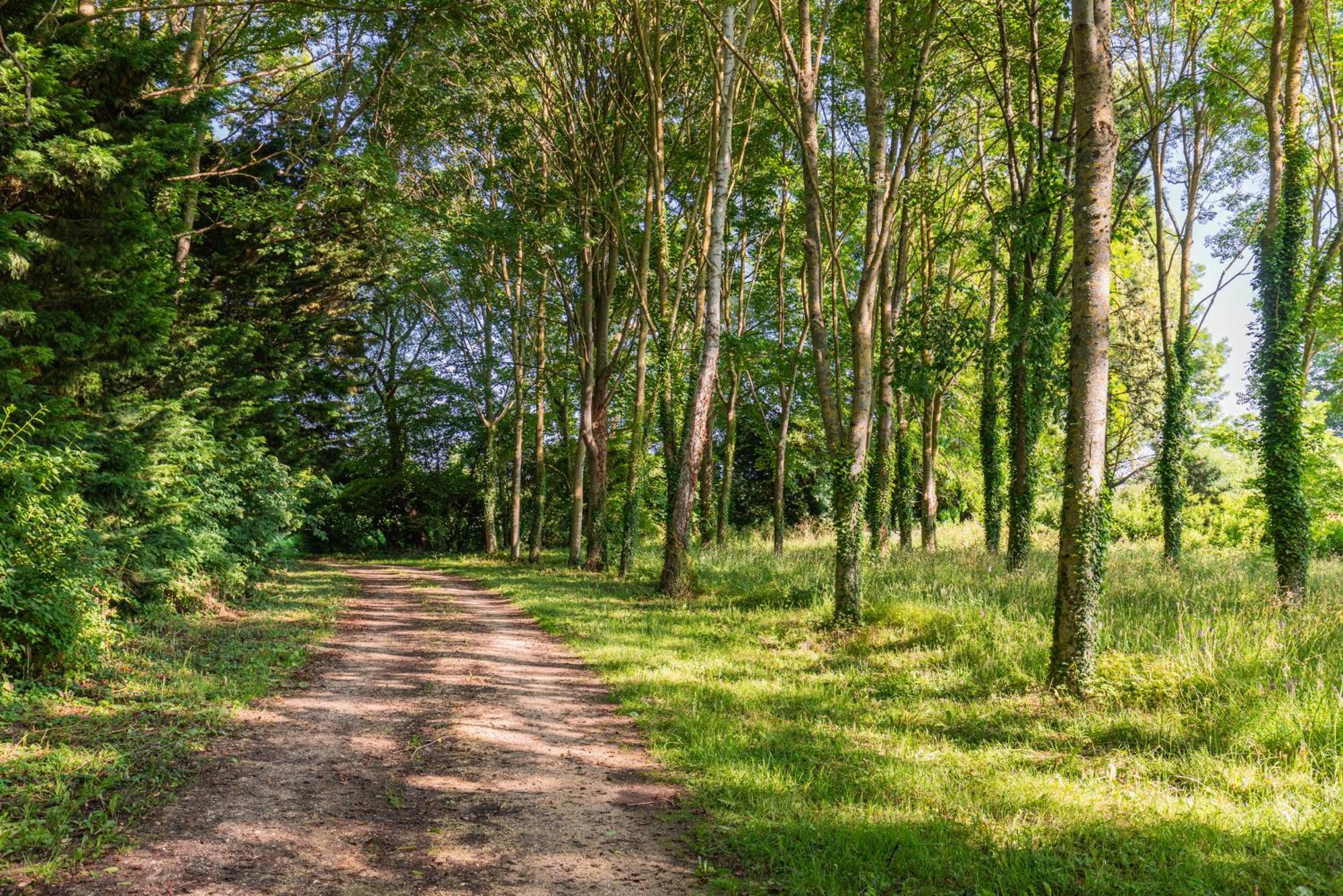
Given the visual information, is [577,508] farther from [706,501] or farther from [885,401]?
[885,401]

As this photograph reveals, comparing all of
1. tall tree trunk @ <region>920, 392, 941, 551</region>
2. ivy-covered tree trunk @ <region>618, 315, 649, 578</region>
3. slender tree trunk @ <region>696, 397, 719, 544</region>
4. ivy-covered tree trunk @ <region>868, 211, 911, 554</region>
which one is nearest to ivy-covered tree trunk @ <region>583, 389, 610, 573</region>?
ivy-covered tree trunk @ <region>618, 315, 649, 578</region>

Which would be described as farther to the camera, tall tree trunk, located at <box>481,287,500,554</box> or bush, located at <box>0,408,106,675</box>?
tall tree trunk, located at <box>481,287,500,554</box>

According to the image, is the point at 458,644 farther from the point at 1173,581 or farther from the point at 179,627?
the point at 1173,581

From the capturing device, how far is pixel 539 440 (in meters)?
25.9

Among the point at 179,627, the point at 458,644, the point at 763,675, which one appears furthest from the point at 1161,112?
the point at 179,627

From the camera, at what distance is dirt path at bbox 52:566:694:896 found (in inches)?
140

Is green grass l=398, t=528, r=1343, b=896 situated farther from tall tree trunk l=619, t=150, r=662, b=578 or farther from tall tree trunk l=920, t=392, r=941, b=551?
tall tree trunk l=920, t=392, r=941, b=551

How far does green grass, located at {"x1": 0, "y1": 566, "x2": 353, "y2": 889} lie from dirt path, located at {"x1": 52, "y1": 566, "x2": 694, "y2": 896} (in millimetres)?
266

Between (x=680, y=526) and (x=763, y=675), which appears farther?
(x=680, y=526)

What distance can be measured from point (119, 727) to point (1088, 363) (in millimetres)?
8732

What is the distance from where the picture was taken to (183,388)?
34.5 ft

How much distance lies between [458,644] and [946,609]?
6.52m

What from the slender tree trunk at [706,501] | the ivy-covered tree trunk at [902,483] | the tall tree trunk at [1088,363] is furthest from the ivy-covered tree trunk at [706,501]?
the tall tree trunk at [1088,363]

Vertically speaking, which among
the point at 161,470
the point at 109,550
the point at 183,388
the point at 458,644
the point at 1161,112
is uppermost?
the point at 1161,112
